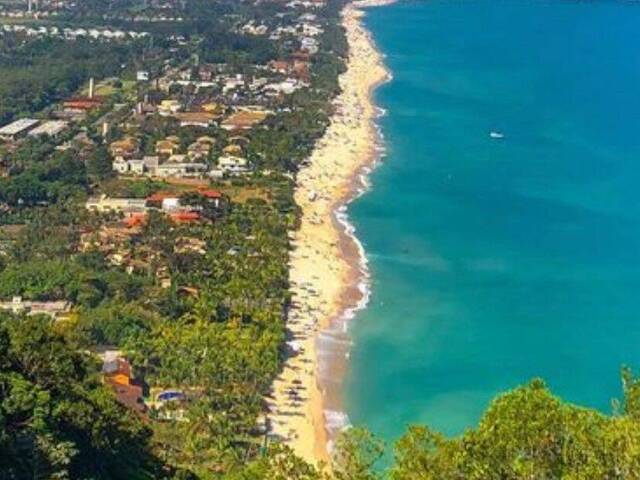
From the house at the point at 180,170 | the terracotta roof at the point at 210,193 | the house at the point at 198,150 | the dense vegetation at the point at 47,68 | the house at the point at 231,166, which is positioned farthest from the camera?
the dense vegetation at the point at 47,68

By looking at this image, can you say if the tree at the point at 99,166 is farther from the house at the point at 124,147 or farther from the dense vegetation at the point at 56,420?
the dense vegetation at the point at 56,420

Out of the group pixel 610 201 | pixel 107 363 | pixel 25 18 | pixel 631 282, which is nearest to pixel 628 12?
pixel 25 18

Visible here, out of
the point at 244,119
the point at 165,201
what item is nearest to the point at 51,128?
the point at 244,119

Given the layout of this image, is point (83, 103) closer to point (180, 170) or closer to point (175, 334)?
point (180, 170)

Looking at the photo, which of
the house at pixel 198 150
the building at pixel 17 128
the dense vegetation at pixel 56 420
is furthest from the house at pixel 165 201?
the dense vegetation at pixel 56 420

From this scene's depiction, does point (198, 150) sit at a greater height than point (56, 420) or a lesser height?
lesser

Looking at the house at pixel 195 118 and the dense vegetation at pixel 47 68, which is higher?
the dense vegetation at pixel 47 68

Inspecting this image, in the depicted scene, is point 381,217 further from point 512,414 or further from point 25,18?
point 25,18

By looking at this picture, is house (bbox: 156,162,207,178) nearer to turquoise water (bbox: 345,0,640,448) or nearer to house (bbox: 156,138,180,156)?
house (bbox: 156,138,180,156)
